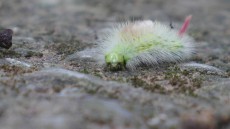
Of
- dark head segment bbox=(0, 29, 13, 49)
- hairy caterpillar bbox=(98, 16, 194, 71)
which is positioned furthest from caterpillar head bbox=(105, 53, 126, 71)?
dark head segment bbox=(0, 29, 13, 49)

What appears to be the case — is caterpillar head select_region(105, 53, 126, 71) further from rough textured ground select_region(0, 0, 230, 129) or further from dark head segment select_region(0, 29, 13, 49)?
dark head segment select_region(0, 29, 13, 49)

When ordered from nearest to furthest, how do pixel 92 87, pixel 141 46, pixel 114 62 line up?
pixel 92 87 < pixel 114 62 < pixel 141 46

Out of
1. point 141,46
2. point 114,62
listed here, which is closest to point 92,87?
point 114,62

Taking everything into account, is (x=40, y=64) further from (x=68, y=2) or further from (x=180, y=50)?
(x=68, y=2)

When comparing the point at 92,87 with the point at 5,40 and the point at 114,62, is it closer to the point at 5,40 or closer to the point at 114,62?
the point at 114,62

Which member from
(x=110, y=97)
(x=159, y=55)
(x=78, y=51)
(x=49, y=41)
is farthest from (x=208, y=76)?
(x=49, y=41)

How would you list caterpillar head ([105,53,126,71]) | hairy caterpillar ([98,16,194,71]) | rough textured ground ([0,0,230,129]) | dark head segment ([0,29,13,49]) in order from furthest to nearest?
dark head segment ([0,29,13,49]) < hairy caterpillar ([98,16,194,71]) < caterpillar head ([105,53,126,71]) < rough textured ground ([0,0,230,129])
